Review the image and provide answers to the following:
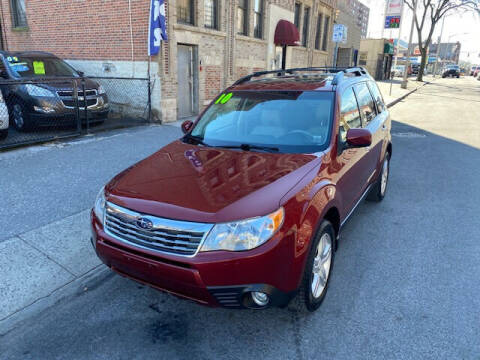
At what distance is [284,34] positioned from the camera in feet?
53.6

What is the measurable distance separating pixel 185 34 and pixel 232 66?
119 inches

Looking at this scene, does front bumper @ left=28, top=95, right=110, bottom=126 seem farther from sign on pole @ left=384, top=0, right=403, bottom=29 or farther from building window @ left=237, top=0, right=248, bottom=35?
sign on pole @ left=384, top=0, right=403, bottom=29

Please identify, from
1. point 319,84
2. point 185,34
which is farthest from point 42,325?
point 185,34

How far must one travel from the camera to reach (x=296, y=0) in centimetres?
1884

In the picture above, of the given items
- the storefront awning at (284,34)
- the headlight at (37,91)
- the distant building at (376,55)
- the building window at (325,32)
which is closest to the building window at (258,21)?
the storefront awning at (284,34)

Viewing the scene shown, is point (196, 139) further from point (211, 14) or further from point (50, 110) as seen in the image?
point (211, 14)

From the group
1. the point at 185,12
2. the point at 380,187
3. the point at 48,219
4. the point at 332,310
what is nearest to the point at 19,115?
the point at 48,219

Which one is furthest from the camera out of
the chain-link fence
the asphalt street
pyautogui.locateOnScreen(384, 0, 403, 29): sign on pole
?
pyautogui.locateOnScreen(384, 0, 403, 29): sign on pole

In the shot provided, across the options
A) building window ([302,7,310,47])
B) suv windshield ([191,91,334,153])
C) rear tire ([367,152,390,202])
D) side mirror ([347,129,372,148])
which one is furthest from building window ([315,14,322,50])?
side mirror ([347,129,372,148])

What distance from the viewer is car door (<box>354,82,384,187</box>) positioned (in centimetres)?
439

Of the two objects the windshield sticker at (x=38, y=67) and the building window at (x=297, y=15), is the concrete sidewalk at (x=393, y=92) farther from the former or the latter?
the windshield sticker at (x=38, y=67)

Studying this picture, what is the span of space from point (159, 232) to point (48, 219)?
2.61 metres

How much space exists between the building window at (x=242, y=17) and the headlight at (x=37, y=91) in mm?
8273

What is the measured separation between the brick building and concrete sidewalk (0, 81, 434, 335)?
12.6 feet
